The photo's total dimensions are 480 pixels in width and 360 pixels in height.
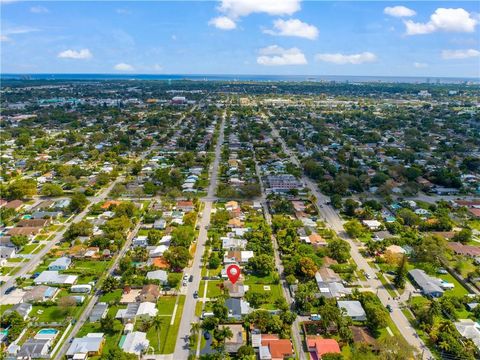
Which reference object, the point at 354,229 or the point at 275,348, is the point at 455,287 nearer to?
the point at 354,229

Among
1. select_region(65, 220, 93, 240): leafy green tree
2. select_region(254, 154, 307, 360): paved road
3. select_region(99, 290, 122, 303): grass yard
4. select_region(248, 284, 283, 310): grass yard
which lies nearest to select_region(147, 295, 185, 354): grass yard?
select_region(99, 290, 122, 303): grass yard

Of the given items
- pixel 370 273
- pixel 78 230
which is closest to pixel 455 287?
pixel 370 273

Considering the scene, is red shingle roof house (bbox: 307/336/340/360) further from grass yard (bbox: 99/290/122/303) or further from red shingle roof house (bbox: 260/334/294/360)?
grass yard (bbox: 99/290/122/303)

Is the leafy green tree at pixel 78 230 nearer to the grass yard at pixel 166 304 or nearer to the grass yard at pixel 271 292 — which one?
the grass yard at pixel 166 304

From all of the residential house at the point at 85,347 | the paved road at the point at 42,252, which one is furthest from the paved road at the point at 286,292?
the paved road at the point at 42,252

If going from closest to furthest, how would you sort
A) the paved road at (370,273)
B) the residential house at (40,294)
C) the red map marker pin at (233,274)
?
the paved road at (370,273) → the residential house at (40,294) → the red map marker pin at (233,274)

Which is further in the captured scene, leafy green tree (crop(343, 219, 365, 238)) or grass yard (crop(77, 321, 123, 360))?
leafy green tree (crop(343, 219, 365, 238))
